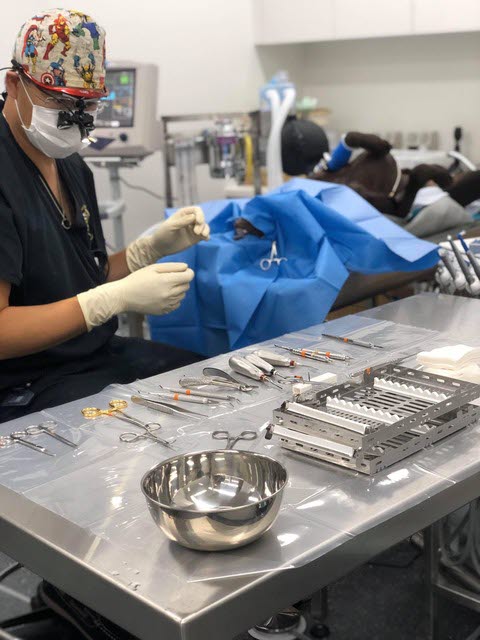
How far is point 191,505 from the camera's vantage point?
1139 millimetres

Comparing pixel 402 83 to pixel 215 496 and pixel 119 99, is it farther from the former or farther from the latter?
pixel 215 496

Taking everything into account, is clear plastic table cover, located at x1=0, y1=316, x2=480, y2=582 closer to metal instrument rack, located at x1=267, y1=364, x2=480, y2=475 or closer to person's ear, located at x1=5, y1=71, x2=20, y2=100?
metal instrument rack, located at x1=267, y1=364, x2=480, y2=475

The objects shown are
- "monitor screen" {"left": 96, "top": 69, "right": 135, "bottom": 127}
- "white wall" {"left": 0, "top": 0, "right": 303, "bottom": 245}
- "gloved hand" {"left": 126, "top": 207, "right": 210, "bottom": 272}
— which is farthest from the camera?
"white wall" {"left": 0, "top": 0, "right": 303, "bottom": 245}

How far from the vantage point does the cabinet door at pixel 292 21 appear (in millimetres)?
4977

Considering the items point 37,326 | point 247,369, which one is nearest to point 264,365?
point 247,369

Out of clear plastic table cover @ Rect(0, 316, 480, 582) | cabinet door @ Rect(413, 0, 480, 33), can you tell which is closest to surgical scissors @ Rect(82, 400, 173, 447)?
clear plastic table cover @ Rect(0, 316, 480, 582)

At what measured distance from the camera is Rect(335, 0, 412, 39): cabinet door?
468cm

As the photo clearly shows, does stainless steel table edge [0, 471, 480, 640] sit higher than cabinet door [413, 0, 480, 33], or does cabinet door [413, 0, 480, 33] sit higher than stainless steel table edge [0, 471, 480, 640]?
cabinet door [413, 0, 480, 33]

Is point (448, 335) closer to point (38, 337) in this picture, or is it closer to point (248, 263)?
point (248, 263)

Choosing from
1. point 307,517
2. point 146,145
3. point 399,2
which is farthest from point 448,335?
point 399,2

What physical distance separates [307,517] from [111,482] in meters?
0.31

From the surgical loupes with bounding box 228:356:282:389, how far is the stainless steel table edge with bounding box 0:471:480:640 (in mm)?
512

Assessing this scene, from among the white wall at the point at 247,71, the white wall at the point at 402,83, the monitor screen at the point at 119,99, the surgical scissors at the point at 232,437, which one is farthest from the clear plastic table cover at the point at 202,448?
the white wall at the point at 402,83

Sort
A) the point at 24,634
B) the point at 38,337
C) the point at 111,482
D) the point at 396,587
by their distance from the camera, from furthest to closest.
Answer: the point at 396,587 → the point at 38,337 → the point at 24,634 → the point at 111,482
